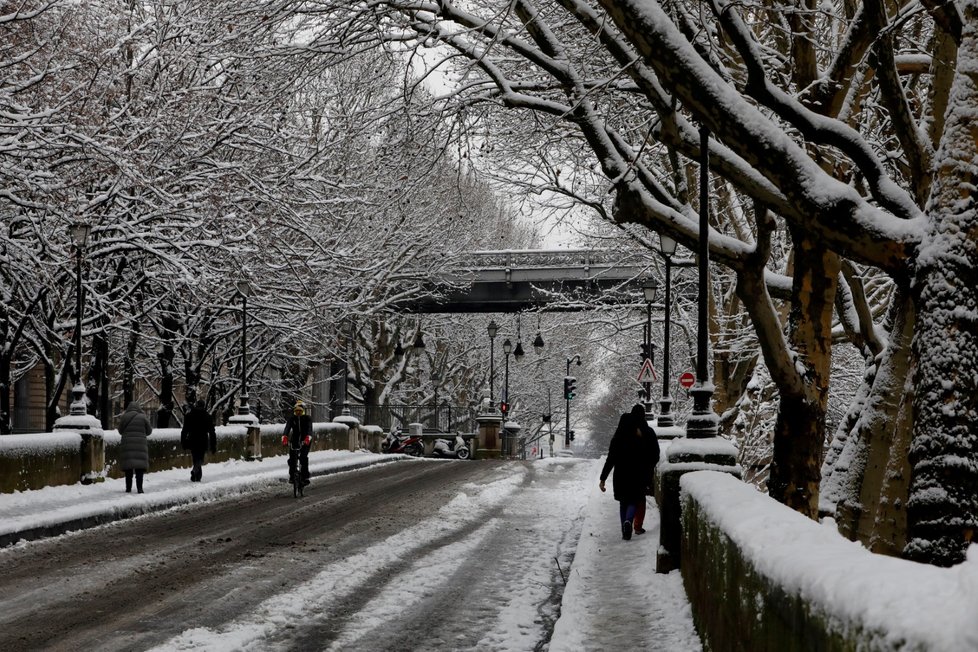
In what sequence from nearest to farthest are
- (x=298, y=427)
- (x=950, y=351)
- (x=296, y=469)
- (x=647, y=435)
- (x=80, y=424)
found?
1. (x=950, y=351)
2. (x=647, y=435)
3. (x=80, y=424)
4. (x=296, y=469)
5. (x=298, y=427)

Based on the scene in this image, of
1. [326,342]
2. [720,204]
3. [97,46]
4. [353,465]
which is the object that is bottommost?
[353,465]

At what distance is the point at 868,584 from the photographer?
9.61 feet

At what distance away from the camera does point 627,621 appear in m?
9.12

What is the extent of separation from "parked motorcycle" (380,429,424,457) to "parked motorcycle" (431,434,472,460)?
186cm

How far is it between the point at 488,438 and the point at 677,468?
3719 cm

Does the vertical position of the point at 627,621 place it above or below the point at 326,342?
below

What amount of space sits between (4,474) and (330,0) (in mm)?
8849

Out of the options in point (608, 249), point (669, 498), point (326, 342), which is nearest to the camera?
point (669, 498)

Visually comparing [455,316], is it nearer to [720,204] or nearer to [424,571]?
[720,204]

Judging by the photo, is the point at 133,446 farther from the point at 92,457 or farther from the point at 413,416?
the point at 413,416

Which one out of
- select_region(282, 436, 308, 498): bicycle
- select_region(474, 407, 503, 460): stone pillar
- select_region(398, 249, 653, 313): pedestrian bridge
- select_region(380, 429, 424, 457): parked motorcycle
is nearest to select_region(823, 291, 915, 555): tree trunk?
select_region(282, 436, 308, 498): bicycle

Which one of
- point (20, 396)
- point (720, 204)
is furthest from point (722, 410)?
point (20, 396)

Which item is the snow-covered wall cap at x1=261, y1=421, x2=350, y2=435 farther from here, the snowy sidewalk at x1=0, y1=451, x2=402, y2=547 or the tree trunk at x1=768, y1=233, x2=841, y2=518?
the tree trunk at x1=768, y1=233, x2=841, y2=518

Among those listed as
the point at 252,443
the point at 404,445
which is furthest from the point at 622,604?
the point at 404,445
